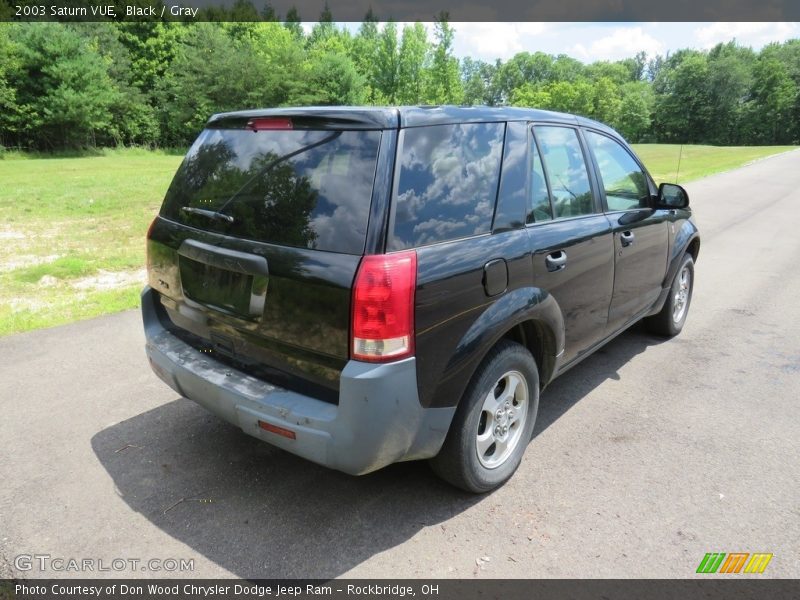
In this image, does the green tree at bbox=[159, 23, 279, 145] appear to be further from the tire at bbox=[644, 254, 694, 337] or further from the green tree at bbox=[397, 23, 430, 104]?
the tire at bbox=[644, 254, 694, 337]

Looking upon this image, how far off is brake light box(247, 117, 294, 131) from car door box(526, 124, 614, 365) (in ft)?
4.57

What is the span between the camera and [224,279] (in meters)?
2.75

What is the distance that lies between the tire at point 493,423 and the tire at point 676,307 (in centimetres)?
263

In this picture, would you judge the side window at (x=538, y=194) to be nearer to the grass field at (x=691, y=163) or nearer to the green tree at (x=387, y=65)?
the grass field at (x=691, y=163)

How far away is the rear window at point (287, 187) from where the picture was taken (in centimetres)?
242

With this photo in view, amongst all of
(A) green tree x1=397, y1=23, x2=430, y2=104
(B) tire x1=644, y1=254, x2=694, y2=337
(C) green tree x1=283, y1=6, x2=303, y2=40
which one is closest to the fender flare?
(B) tire x1=644, y1=254, x2=694, y2=337

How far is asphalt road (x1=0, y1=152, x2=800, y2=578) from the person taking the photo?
2539 millimetres

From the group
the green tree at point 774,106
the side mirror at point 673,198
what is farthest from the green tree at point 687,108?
the side mirror at point 673,198

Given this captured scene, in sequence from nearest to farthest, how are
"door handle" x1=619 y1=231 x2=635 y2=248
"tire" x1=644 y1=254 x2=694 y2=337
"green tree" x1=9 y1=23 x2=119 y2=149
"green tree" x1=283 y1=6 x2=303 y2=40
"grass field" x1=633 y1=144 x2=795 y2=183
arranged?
"door handle" x1=619 y1=231 x2=635 y2=248 < "tire" x1=644 y1=254 x2=694 y2=337 < "grass field" x1=633 y1=144 x2=795 y2=183 < "green tree" x1=9 y1=23 x2=119 y2=149 < "green tree" x1=283 y1=6 x2=303 y2=40

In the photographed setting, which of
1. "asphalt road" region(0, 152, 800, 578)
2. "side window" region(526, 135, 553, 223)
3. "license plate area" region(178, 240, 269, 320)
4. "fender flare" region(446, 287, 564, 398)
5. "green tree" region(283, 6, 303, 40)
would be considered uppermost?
"green tree" region(283, 6, 303, 40)

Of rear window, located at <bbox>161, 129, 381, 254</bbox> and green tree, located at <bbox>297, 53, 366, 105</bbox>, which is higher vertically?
green tree, located at <bbox>297, 53, 366, 105</bbox>

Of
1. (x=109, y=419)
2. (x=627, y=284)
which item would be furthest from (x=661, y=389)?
(x=109, y=419)

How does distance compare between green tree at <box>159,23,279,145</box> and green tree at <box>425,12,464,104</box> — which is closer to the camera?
green tree at <box>159,23,279,145</box>

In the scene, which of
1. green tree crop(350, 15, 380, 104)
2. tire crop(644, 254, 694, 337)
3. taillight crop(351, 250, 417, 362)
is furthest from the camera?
green tree crop(350, 15, 380, 104)
